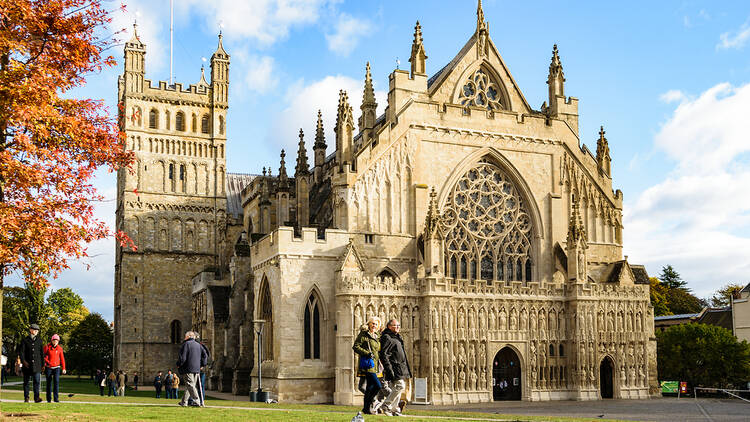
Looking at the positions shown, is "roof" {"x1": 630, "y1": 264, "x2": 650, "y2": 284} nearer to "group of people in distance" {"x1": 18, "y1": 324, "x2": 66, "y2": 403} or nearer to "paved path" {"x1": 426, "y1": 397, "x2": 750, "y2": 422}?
"paved path" {"x1": 426, "y1": 397, "x2": 750, "y2": 422}

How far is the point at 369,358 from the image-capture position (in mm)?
15531

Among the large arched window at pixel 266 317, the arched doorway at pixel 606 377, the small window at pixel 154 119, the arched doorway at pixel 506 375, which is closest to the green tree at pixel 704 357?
the arched doorway at pixel 606 377

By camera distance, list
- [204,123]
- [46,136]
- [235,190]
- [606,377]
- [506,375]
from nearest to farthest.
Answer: [46,136] → [506,375] → [606,377] → [204,123] → [235,190]

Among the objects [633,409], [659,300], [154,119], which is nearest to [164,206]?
[154,119]

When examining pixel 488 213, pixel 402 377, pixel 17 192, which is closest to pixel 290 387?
pixel 488 213

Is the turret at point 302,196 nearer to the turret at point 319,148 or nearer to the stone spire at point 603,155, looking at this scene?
the turret at point 319,148

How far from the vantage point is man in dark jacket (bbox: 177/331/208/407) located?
1727 centimetres

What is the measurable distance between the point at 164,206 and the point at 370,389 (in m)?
45.8

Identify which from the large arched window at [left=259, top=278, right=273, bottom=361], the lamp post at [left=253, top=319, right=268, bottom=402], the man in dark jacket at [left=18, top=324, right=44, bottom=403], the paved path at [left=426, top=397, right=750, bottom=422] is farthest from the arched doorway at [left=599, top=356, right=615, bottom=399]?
the man in dark jacket at [left=18, top=324, right=44, bottom=403]

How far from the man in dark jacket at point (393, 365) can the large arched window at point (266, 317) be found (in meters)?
19.2

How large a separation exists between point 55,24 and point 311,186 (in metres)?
34.5

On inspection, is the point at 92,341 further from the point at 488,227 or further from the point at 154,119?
the point at 488,227

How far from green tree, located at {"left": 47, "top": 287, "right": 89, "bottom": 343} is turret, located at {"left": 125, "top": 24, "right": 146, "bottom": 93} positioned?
28.0 meters

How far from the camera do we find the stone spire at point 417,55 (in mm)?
37344
